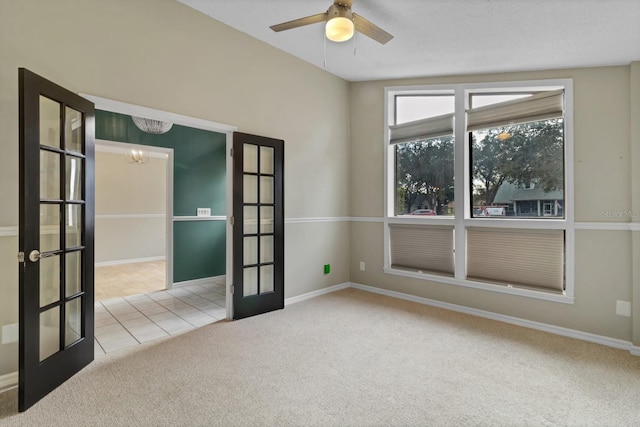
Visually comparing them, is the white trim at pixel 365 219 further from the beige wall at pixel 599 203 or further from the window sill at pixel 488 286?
the beige wall at pixel 599 203

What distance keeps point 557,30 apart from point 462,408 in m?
2.95

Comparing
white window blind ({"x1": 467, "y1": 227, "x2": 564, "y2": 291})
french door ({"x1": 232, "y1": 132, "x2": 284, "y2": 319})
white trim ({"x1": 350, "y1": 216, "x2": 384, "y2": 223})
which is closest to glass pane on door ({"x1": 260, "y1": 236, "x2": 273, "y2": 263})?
french door ({"x1": 232, "y1": 132, "x2": 284, "y2": 319})

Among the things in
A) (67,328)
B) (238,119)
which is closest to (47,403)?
(67,328)

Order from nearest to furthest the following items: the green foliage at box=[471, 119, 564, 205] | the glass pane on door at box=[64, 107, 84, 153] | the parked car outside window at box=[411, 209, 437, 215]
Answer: the glass pane on door at box=[64, 107, 84, 153] → the green foliage at box=[471, 119, 564, 205] → the parked car outside window at box=[411, 209, 437, 215]

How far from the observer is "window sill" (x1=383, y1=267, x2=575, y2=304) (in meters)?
3.03

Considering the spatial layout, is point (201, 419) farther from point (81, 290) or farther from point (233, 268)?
point (233, 268)

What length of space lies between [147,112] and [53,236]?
1.19 meters

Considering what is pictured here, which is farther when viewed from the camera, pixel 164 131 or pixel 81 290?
pixel 164 131

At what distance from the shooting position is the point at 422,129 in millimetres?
3902

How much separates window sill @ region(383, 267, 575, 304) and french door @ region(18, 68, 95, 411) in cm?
332

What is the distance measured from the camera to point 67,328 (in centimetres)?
217

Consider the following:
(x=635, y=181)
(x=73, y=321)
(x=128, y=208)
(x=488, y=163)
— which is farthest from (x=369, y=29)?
(x=128, y=208)

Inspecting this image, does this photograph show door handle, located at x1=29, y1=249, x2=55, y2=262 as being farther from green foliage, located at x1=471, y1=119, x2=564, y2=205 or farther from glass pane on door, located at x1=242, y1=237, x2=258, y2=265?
green foliage, located at x1=471, y1=119, x2=564, y2=205

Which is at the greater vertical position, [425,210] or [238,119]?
[238,119]
